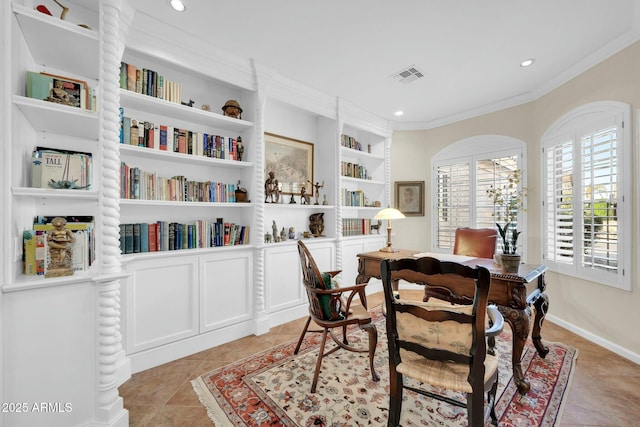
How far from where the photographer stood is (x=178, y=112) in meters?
2.57

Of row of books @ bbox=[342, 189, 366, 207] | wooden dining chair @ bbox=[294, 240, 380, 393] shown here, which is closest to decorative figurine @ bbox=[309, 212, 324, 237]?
row of books @ bbox=[342, 189, 366, 207]

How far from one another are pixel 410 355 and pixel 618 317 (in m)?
2.58

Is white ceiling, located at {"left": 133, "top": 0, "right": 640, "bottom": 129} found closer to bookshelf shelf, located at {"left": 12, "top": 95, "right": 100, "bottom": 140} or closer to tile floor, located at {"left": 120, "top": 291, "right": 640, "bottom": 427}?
bookshelf shelf, located at {"left": 12, "top": 95, "right": 100, "bottom": 140}

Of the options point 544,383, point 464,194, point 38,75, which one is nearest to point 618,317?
point 544,383

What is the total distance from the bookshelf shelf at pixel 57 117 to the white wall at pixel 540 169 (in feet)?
14.0

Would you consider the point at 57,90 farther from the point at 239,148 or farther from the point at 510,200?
the point at 510,200

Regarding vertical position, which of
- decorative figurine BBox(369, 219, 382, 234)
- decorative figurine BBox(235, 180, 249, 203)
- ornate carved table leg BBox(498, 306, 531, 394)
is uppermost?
decorative figurine BBox(235, 180, 249, 203)

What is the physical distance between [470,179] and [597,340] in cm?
242

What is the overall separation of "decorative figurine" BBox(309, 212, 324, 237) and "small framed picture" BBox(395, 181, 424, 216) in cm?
170

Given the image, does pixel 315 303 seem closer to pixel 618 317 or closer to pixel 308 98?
pixel 308 98

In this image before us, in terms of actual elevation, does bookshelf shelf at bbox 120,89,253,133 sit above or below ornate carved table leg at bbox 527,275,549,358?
above

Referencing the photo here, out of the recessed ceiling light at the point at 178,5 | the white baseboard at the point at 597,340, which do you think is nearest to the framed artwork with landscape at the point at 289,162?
the recessed ceiling light at the point at 178,5

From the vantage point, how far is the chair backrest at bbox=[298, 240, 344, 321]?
2.07 meters

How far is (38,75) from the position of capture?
5.11ft
